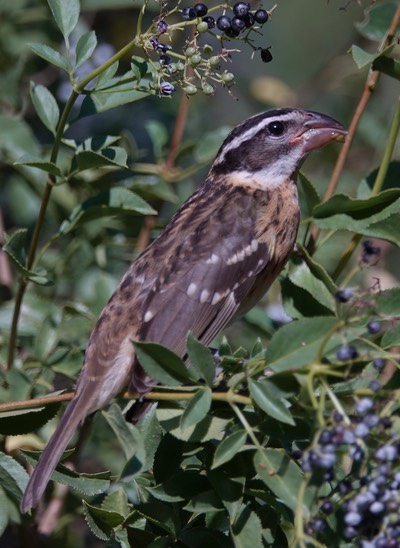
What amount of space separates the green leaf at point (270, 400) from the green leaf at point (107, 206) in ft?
4.17

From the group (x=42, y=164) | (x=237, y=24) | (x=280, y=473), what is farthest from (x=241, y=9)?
(x=280, y=473)

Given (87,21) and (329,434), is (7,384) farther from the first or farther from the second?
(87,21)

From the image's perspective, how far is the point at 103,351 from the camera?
3.65m

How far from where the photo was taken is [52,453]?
3.10 metres

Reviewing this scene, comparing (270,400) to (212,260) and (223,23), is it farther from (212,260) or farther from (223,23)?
(212,260)

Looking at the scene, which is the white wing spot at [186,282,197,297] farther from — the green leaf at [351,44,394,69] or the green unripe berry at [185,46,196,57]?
the green unripe berry at [185,46,196,57]

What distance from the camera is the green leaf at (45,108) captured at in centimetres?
354

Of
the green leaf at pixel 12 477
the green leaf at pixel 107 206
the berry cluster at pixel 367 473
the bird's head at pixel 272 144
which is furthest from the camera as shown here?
the bird's head at pixel 272 144

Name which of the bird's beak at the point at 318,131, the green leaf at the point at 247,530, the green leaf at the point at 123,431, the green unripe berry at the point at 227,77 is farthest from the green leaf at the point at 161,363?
the bird's beak at the point at 318,131

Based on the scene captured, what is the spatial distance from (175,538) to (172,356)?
1.95ft

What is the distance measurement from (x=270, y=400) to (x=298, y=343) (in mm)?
151

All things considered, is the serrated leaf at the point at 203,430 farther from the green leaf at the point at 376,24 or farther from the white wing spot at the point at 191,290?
the green leaf at the point at 376,24

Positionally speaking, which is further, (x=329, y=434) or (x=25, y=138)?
(x=25, y=138)

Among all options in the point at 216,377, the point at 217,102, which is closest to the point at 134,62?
the point at 216,377
